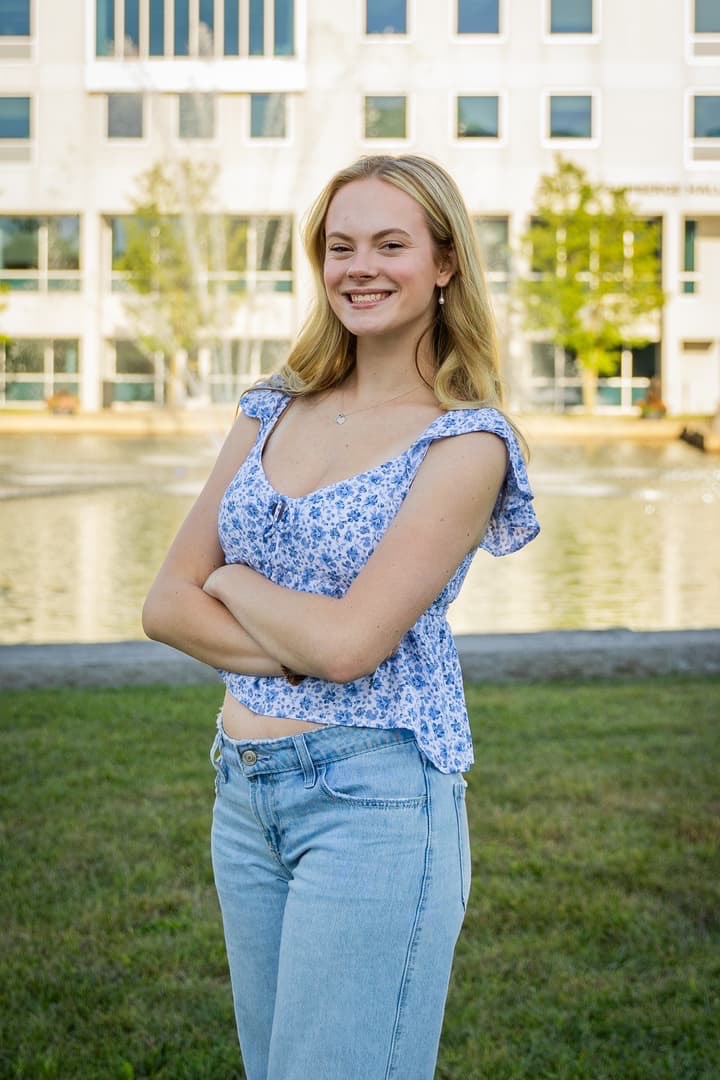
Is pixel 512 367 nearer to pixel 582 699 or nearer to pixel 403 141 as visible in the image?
pixel 403 141

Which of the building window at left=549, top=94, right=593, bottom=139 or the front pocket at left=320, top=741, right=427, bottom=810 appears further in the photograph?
the building window at left=549, top=94, right=593, bottom=139

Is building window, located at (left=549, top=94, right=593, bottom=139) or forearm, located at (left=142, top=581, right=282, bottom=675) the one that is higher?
building window, located at (left=549, top=94, right=593, bottom=139)

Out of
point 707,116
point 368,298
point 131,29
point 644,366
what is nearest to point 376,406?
point 368,298

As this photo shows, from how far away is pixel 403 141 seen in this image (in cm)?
4612

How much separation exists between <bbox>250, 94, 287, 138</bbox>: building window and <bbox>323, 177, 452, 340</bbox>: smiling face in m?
45.6

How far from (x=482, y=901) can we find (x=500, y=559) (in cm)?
990

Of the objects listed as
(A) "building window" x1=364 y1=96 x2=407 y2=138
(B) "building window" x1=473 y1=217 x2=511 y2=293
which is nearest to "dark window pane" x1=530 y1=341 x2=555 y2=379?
(B) "building window" x1=473 y1=217 x2=511 y2=293

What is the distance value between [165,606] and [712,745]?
4151mm

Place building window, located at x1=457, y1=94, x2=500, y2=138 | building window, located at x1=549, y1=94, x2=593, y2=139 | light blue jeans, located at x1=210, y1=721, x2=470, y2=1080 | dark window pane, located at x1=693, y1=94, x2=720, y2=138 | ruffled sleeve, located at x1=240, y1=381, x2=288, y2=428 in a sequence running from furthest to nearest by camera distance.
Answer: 1. building window, located at x1=457, y1=94, x2=500, y2=138
2. building window, located at x1=549, y1=94, x2=593, y2=139
3. dark window pane, located at x1=693, y1=94, x2=720, y2=138
4. ruffled sleeve, located at x1=240, y1=381, x2=288, y2=428
5. light blue jeans, located at x1=210, y1=721, x2=470, y2=1080

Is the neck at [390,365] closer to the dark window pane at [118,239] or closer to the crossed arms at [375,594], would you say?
the crossed arms at [375,594]

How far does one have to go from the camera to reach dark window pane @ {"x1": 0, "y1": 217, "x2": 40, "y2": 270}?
47.3 meters

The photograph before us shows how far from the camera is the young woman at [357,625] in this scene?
7.36 feet

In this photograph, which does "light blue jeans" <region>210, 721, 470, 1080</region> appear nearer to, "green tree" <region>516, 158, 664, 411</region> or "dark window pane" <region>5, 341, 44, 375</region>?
"green tree" <region>516, 158, 664, 411</region>

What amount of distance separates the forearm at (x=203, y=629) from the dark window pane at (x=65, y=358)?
45.7m
